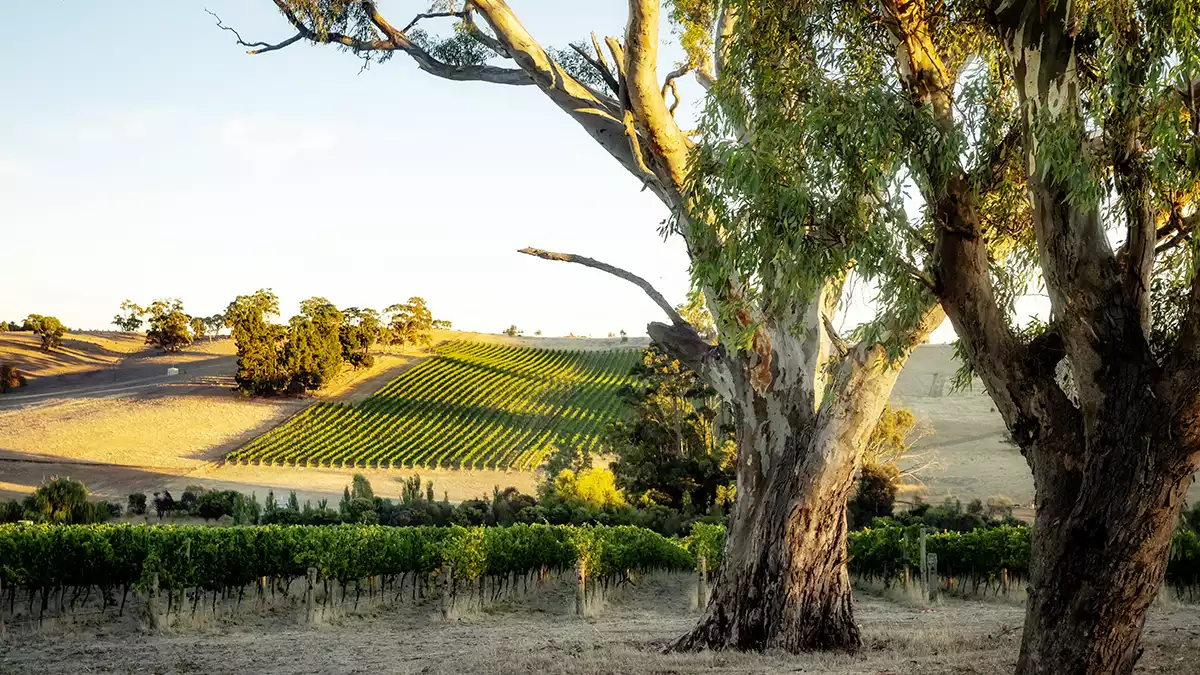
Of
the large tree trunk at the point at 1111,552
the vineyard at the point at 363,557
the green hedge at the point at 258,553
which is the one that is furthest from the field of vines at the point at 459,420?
the large tree trunk at the point at 1111,552

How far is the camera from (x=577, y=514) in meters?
32.4

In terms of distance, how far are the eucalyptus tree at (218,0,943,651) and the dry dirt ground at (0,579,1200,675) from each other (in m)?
0.82

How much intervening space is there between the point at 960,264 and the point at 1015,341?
76 cm

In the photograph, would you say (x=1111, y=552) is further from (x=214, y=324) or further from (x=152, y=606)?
(x=214, y=324)

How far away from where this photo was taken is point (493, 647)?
11789 millimetres

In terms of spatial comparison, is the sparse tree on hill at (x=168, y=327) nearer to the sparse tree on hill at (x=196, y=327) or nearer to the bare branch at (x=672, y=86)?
the sparse tree on hill at (x=196, y=327)

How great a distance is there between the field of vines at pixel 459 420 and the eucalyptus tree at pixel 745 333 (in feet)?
139

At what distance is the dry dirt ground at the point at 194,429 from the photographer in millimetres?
49969

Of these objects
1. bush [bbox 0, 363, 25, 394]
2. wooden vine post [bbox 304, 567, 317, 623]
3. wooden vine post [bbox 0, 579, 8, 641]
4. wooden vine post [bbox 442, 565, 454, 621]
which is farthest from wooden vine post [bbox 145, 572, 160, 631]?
bush [bbox 0, 363, 25, 394]

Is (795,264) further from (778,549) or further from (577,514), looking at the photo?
(577,514)

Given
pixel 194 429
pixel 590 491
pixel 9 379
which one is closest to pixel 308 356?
pixel 194 429

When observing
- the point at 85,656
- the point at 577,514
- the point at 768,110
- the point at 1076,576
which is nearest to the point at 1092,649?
the point at 1076,576

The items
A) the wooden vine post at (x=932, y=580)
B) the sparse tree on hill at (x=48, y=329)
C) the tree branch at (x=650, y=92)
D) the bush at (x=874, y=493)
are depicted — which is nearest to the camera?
the tree branch at (x=650, y=92)

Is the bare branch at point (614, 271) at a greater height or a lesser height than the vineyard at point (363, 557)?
greater
